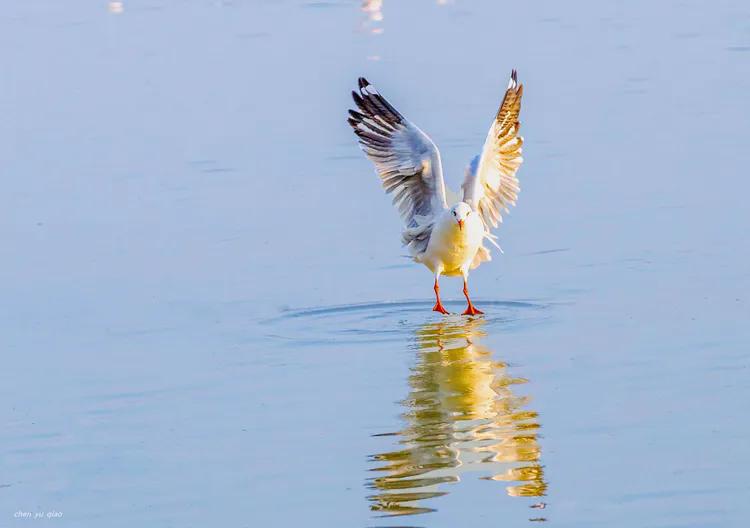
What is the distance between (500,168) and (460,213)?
1127 millimetres

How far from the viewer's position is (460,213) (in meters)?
11.4

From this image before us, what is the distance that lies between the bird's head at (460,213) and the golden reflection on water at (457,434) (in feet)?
4.16

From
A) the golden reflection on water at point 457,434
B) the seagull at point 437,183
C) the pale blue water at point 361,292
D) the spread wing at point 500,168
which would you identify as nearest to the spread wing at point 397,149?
the seagull at point 437,183

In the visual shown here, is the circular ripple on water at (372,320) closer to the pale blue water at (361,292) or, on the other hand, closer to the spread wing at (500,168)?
the pale blue water at (361,292)

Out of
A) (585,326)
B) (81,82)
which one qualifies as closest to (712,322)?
(585,326)

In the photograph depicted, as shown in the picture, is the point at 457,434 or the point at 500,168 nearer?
the point at 457,434

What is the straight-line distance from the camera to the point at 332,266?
1202 centimetres

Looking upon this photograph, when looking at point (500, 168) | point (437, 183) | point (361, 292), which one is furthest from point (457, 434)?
point (500, 168)

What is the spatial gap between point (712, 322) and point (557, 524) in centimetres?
340

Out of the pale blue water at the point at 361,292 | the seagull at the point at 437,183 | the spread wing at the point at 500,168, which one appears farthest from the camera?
the spread wing at the point at 500,168

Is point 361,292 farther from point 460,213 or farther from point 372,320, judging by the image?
point 460,213

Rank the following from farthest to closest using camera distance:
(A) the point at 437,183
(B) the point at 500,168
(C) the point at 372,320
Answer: (B) the point at 500,168 < (A) the point at 437,183 < (C) the point at 372,320

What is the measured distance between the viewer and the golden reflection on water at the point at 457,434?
7.37 meters

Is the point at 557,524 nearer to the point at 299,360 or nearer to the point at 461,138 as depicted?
the point at 299,360
